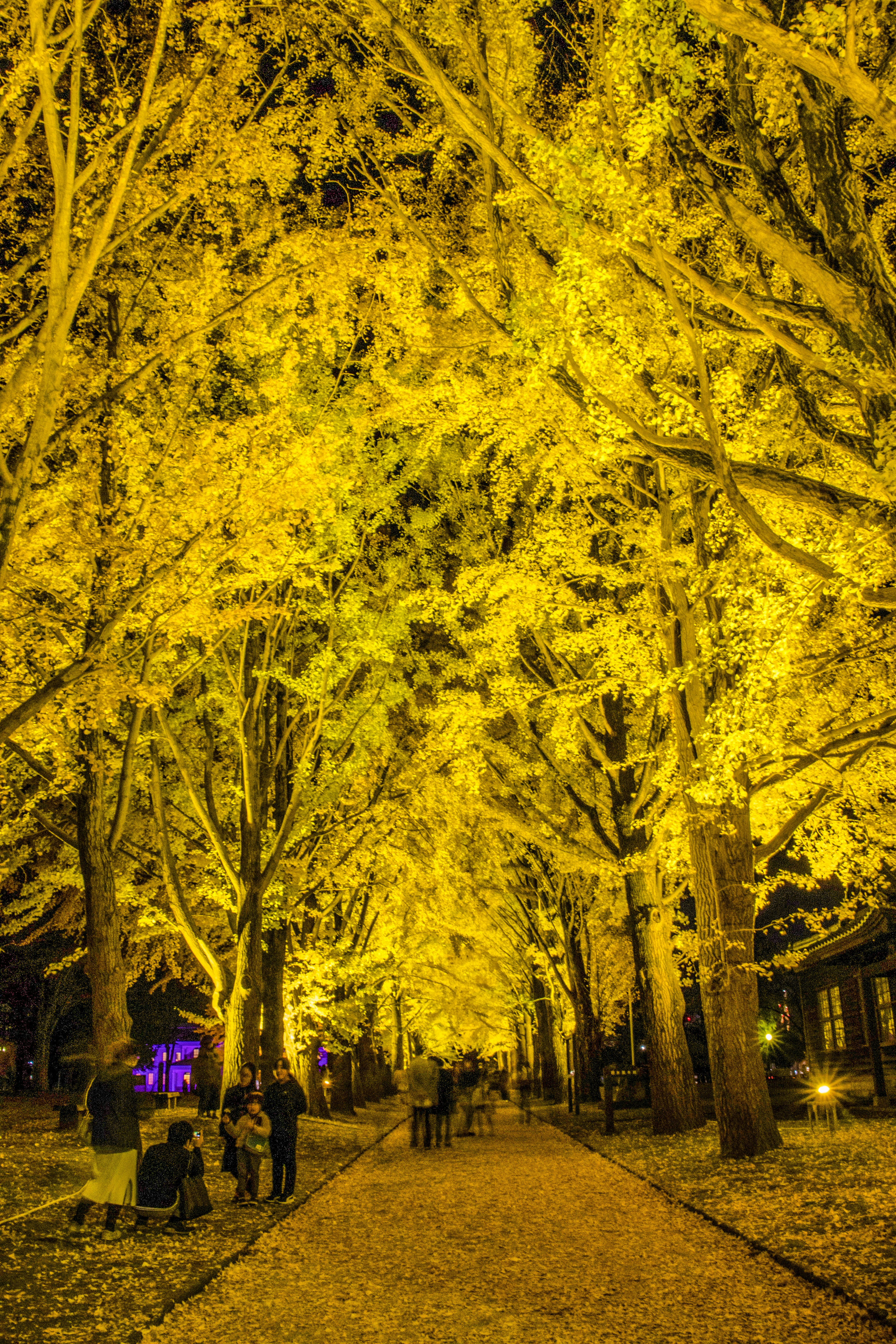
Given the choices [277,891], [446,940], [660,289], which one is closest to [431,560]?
[277,891]

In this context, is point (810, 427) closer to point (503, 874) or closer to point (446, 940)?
point (503, 874)

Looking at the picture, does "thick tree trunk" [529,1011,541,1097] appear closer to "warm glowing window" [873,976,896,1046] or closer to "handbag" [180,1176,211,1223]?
"warm glowing window" [873,976,896,1046]

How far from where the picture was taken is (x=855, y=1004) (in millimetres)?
25922

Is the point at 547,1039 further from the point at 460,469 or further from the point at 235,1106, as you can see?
the point at 235,1106

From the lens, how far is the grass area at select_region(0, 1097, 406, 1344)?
5711mm

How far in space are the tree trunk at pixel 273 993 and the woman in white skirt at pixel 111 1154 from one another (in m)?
9.64

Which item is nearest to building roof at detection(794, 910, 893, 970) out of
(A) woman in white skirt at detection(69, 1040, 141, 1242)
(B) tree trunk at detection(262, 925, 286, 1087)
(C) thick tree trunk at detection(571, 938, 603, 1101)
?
(C) thick tree trunk at detection(571, 938, 603, 1101)

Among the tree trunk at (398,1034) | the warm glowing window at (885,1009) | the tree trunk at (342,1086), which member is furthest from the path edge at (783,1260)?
the tree trunk at (398,1034)

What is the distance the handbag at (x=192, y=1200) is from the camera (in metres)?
8.63

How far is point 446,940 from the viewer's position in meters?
43.9

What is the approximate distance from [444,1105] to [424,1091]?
70cm

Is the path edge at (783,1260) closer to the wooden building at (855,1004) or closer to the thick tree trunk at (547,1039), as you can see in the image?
the wooden building at (855,1004)

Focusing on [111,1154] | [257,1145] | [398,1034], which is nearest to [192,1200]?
[111,1154]

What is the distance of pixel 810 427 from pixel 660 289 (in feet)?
6.13
